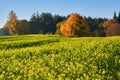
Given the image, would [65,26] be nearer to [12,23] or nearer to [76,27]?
[76,27]

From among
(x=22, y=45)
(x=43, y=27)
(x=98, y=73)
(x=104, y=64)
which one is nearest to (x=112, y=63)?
(x=104, y=64)

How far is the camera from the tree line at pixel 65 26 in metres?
92.6

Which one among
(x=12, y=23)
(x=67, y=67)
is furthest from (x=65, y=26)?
(x=67, y=67)

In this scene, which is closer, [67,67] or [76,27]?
[67,67]

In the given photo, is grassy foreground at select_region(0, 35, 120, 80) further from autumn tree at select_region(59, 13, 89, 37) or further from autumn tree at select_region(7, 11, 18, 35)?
autumn tree at select_region(7, 11, 18, 35)

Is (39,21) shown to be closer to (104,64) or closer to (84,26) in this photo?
(84,26)

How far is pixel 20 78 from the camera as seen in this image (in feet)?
61.9

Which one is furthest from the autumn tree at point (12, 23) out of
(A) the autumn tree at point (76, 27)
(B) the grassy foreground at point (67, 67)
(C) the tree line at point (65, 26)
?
(B) the grassy foreground at point (67, 67)

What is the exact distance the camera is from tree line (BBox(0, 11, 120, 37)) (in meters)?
92.6

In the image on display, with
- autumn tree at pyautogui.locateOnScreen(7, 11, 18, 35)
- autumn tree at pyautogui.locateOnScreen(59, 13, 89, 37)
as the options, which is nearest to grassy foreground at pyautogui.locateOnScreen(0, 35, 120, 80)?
autumn tree at pyautogui.locateOnScreen(59, 13, 89, 37)

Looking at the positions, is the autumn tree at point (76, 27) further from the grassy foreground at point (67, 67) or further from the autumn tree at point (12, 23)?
the grassy foreground at point (67, 67)

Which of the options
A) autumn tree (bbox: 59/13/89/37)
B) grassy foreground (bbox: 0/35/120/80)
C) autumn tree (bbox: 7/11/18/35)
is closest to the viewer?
grassy foreground (bbox: 0/35/120/80)

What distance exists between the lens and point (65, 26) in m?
95.6

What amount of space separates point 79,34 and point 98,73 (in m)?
71.2
